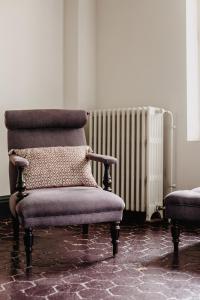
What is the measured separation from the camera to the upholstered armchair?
2467 millimetres

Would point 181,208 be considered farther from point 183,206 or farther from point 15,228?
point 15,228

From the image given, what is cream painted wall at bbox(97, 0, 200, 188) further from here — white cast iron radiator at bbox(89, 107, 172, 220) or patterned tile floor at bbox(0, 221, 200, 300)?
patterned tile floor at bbox(0, 221, 200, 300)

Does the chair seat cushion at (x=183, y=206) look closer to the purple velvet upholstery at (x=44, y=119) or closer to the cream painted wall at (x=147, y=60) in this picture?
the purple velvet upholstery at (x=44, y=119)

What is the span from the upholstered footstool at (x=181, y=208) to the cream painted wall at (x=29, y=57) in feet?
6.02

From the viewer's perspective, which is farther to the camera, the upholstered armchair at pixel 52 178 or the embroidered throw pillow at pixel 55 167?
the embroidered throw pillow at pixel 55 167

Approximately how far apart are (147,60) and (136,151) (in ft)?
3.04

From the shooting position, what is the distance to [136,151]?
3.91 metres

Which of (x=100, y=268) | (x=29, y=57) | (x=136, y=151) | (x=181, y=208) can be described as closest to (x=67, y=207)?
(x=100, y=268)

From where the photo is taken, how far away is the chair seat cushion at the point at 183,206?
2613 millimetres

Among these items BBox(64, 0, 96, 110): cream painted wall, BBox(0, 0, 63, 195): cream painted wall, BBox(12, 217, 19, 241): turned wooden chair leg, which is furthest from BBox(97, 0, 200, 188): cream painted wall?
BBox(12, 217, 19, 241): turned wooden chair leg

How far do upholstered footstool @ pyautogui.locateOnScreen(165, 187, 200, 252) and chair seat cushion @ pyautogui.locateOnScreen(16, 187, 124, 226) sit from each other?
339 millimetres

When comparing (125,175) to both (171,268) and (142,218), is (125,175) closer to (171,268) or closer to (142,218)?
(142,218)

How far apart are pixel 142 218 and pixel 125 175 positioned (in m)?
0.43

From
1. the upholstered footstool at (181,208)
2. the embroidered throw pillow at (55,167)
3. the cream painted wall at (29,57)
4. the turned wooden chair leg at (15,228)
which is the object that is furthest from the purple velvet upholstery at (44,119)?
the upholstered footstool at (181,208)
